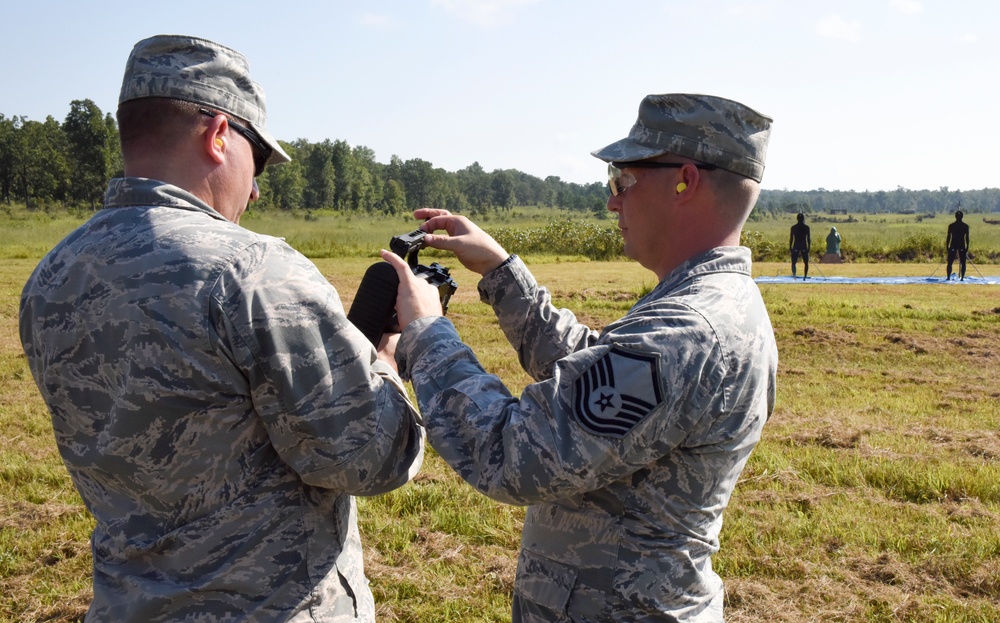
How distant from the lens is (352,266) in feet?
72.5

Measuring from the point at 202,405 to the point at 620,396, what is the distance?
0.81 m

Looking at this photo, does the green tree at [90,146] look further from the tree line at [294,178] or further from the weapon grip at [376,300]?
Answer: the weapon grip at [376,300]

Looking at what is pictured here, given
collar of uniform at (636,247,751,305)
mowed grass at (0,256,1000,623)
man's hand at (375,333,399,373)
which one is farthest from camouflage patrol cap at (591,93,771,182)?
mowed grass at (0,256,1000,623)

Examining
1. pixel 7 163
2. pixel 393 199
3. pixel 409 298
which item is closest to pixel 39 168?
pixel 7 163

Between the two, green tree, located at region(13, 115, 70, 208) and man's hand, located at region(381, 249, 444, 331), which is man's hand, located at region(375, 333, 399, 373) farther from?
green tree, located at region(13, 115, 70, 208)

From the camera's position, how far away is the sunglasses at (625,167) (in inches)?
74.5

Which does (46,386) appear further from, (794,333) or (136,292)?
(794,333)

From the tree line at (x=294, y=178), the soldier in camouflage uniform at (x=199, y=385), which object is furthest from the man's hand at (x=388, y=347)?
the tree line at (x=294, y=178)

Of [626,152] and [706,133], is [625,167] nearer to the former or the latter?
[626,152]

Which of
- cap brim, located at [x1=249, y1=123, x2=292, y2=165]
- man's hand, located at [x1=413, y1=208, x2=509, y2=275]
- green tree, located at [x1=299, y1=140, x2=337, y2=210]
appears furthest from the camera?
green tree, located at [x1=299, y1=140, x2=337, y2=210]

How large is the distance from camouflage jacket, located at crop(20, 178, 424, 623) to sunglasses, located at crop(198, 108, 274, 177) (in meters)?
0.19

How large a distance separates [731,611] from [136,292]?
3319 millimetres

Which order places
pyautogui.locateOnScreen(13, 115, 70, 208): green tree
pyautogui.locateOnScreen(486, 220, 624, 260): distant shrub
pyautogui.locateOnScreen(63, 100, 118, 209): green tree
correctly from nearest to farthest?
pyautogui.locateOnScreen(486, 220, 624, 260): distant shrub
pyautogui.locateOnScreen(63, 100, 118, 209): green tree
pyautogui.locateOnScreen(13, 115, 70, 208): green tree

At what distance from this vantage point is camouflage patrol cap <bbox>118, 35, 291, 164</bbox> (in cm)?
163
